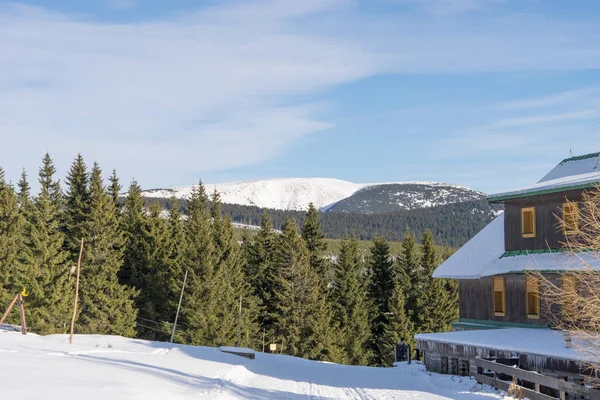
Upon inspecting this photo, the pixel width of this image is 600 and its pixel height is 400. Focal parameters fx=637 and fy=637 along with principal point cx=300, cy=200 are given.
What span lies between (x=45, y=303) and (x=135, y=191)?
18.2 meters

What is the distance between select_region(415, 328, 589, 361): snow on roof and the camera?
2017 cm

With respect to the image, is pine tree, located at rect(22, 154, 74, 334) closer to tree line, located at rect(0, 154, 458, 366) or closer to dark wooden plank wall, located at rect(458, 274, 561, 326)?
tree line, located at rect(0, 154, 458, 366)

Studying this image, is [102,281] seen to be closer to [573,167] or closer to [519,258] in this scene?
[519,258]

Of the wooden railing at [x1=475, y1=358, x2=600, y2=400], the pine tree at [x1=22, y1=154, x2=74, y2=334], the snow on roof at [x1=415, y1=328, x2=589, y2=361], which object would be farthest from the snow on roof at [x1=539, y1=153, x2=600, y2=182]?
the pine tree at [x1=22, y1=154, x2=74, y2=334]

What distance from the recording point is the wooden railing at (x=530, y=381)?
51.9ft

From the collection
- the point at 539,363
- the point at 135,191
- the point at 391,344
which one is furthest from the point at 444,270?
the point at 135,191

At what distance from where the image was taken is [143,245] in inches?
2234

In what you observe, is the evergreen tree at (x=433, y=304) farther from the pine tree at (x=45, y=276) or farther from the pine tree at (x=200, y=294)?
the pine tree at (x=45, y=276)

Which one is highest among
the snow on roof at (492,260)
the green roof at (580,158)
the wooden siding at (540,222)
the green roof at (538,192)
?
the green roof at (580,158)

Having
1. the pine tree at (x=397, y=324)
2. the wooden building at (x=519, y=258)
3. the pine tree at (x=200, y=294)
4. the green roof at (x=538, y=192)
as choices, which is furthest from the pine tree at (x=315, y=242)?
the green roof at (x=538, y=192)

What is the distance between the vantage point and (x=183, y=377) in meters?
20.5

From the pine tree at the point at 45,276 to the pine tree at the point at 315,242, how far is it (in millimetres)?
22689

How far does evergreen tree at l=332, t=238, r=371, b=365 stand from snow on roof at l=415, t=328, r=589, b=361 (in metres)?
30.3

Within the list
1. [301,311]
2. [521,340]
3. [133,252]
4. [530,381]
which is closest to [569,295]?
[530,381]
